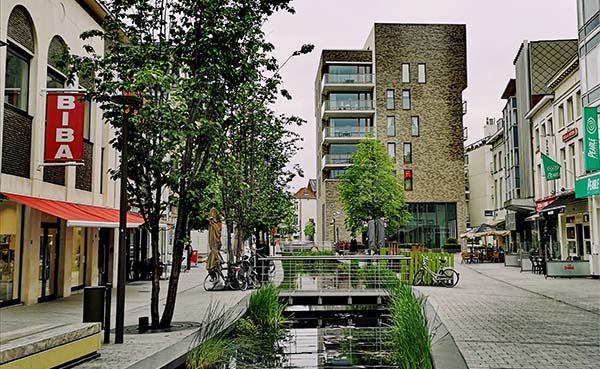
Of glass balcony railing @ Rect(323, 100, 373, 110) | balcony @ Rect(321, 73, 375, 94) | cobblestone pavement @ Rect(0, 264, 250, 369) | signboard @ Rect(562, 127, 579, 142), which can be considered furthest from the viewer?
glass balcony railing @ Rect(323, 100, 373, 110)

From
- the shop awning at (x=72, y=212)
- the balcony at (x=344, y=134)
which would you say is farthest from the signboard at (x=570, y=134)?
the balcony at (x=344, y=134)

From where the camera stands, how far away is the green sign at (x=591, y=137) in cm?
2308

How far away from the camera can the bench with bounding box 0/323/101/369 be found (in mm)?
6438

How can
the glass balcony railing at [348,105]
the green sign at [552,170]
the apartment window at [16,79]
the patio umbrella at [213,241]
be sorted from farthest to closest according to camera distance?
1. the glass balcony railing at [348,105]
2. the green sign at [552,170]
3. the patio umbrella at [213,241]
4. the apartment window at [16,79]

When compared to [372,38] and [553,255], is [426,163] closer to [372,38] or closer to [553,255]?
[372,38]

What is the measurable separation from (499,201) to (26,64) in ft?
147

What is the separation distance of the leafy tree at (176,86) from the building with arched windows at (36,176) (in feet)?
9.99

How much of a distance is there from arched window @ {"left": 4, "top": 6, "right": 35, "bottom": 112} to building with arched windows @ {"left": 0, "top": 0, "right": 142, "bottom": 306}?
2 cm

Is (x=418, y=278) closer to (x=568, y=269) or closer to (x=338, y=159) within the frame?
(x=568, y=269)

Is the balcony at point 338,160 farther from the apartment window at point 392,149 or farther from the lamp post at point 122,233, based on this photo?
the lamp post at point 122,233

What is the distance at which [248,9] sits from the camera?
11.5m

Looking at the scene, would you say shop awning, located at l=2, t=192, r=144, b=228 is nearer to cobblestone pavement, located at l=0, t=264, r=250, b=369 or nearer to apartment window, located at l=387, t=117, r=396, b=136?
cobblestone pavement, located at l=0, t=264, r=250, b=369

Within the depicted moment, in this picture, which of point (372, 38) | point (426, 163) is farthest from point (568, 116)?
point (372, 38)

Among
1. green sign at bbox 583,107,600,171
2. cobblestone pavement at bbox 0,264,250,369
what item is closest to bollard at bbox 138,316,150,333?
cobblestone pavement at bbox 0,264,250,369
